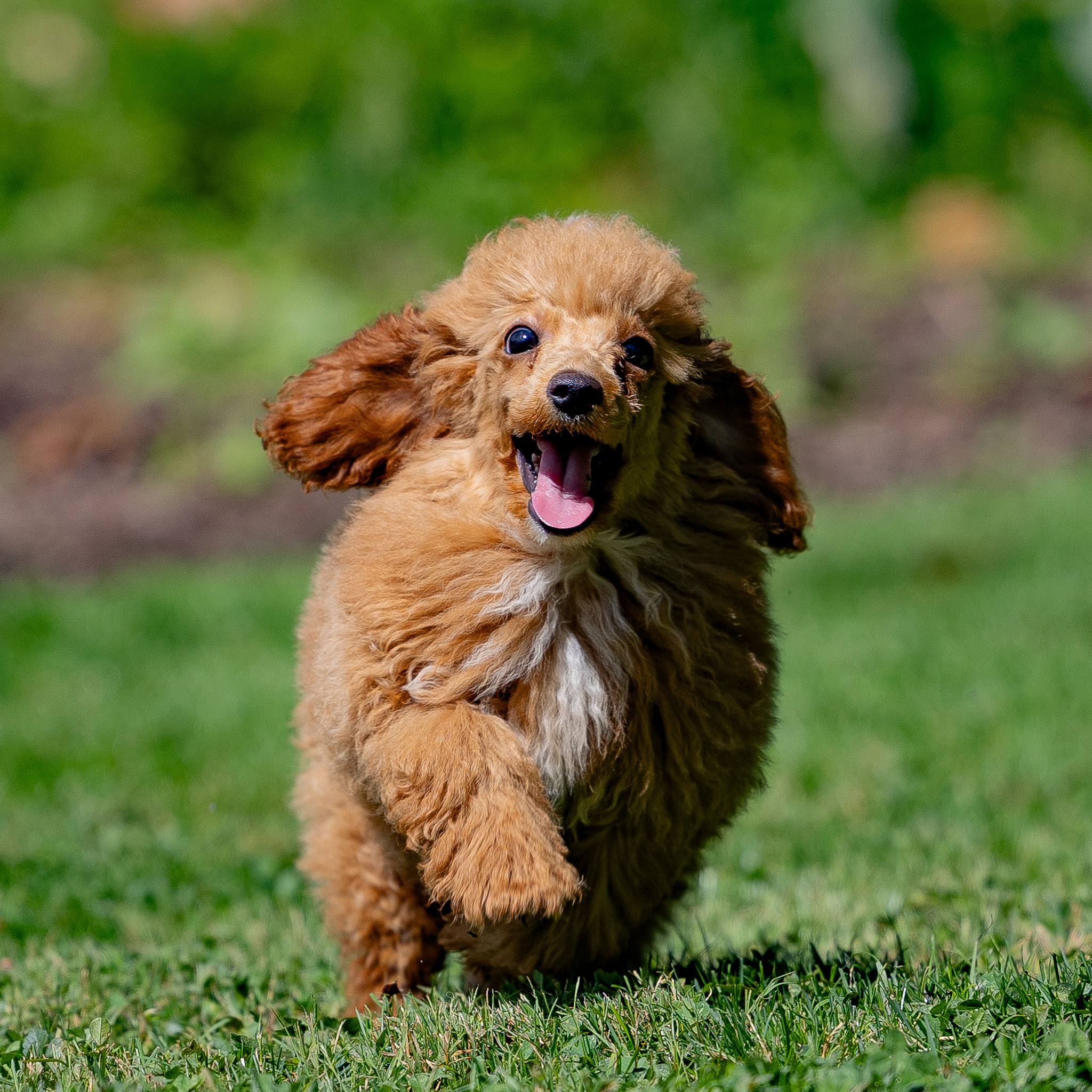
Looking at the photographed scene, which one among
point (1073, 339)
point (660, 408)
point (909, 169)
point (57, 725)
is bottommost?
point (57, 725)

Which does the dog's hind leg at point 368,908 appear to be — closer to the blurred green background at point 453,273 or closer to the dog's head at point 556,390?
the blurred green background at point 453,273

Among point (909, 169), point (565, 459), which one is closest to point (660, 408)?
point (565, 459)

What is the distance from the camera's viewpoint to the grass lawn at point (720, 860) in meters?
3.12

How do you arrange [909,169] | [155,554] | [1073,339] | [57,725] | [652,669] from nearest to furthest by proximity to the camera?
[652,669], [57,725], [155,554], [1073,339], [909,169]

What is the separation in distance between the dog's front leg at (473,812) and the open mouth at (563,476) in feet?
1.51

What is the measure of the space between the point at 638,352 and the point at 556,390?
0.35 meters

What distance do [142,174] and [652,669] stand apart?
45.0 feet

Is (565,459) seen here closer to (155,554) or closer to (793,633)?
(793,633)

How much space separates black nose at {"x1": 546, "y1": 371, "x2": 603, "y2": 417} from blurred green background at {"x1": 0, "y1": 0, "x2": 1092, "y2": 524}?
413 inches

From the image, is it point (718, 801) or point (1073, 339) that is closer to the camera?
point (718, 801)

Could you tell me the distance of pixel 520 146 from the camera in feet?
53.5

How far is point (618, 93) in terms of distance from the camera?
648 inches

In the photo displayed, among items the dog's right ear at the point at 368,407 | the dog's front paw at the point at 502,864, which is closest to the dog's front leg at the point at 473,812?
the dog's front paw at the point at 502,864

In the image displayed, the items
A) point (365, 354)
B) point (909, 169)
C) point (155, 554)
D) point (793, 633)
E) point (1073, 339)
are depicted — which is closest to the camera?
point (365, 354)
